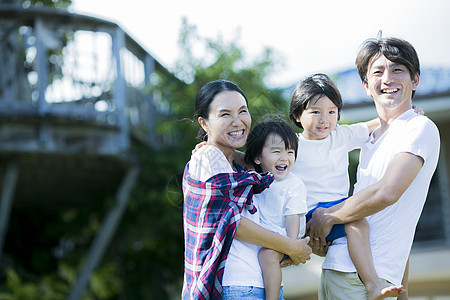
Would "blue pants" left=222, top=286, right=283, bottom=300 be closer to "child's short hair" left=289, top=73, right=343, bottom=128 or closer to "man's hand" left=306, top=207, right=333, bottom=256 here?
"man's hand" left=306, top=207, right=333, bottom=256

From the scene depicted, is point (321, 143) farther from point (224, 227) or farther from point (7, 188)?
point (7, 188)

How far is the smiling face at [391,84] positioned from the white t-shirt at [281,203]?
51 centimetres

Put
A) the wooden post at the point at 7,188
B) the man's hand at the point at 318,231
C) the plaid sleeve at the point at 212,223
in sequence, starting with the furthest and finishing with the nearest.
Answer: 1. the wooden post at the point at 7,188
2. the man's hand at the point at 318,231
3. the plaid sleeve at the point at 212,223

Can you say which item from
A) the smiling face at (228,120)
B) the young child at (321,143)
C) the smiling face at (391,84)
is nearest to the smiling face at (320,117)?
the young child at (321,143)

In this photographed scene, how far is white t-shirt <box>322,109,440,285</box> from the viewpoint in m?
2.94

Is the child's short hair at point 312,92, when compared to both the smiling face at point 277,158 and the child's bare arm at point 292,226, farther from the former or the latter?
the child's bare arm at point 292,226

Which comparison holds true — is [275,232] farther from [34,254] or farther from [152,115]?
[34,254]

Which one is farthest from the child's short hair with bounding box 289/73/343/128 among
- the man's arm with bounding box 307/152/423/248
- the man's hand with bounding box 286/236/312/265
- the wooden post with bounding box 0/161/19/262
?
the wooden post with bounding box 0/161/19/262

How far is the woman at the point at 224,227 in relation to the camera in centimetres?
278

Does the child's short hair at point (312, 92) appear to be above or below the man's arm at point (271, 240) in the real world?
above

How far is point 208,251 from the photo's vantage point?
2.79 meters

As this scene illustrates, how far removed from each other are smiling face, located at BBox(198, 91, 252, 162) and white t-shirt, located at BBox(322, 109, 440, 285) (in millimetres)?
584

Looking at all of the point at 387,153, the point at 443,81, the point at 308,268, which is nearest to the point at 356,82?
the point at 443,81

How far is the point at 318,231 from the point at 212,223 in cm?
52
